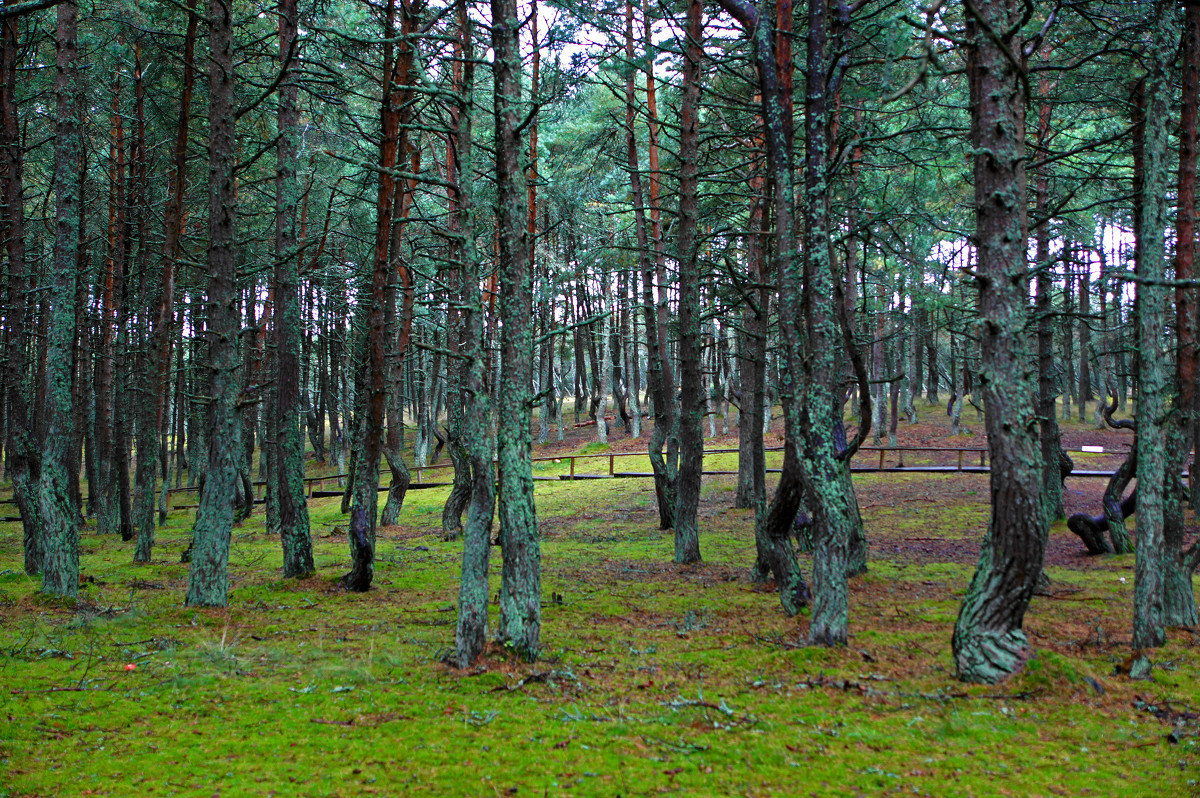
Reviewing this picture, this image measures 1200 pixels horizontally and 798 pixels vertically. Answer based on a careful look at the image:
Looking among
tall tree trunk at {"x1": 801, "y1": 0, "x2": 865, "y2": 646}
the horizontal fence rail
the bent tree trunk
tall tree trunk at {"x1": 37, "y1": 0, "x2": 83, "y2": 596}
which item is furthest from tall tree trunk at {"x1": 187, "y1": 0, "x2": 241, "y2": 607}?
the horizontal fence rail

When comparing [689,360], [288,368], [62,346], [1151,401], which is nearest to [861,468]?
[689,360]

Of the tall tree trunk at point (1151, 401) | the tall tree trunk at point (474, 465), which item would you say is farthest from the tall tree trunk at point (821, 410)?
the tall tree trunk at point (474, 465)

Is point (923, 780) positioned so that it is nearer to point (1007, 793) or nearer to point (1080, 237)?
point (1007, 793)

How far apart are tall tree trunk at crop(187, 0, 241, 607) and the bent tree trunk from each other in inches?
289

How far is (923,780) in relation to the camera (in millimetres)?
3977

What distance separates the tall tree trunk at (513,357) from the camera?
602 cm

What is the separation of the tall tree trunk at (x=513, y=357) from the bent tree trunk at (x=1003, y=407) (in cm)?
345

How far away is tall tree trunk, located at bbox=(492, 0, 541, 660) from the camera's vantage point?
6.02m

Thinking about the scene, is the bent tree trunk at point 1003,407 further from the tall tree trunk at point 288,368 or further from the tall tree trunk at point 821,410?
the tall tree trunk at point 288,368

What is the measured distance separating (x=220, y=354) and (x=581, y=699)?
5.57 m

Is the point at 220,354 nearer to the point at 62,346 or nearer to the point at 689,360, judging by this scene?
the point at 62,346

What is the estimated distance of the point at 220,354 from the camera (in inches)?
322

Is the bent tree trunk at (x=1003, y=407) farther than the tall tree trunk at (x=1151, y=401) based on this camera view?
No

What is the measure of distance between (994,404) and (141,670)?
682 centimetres
